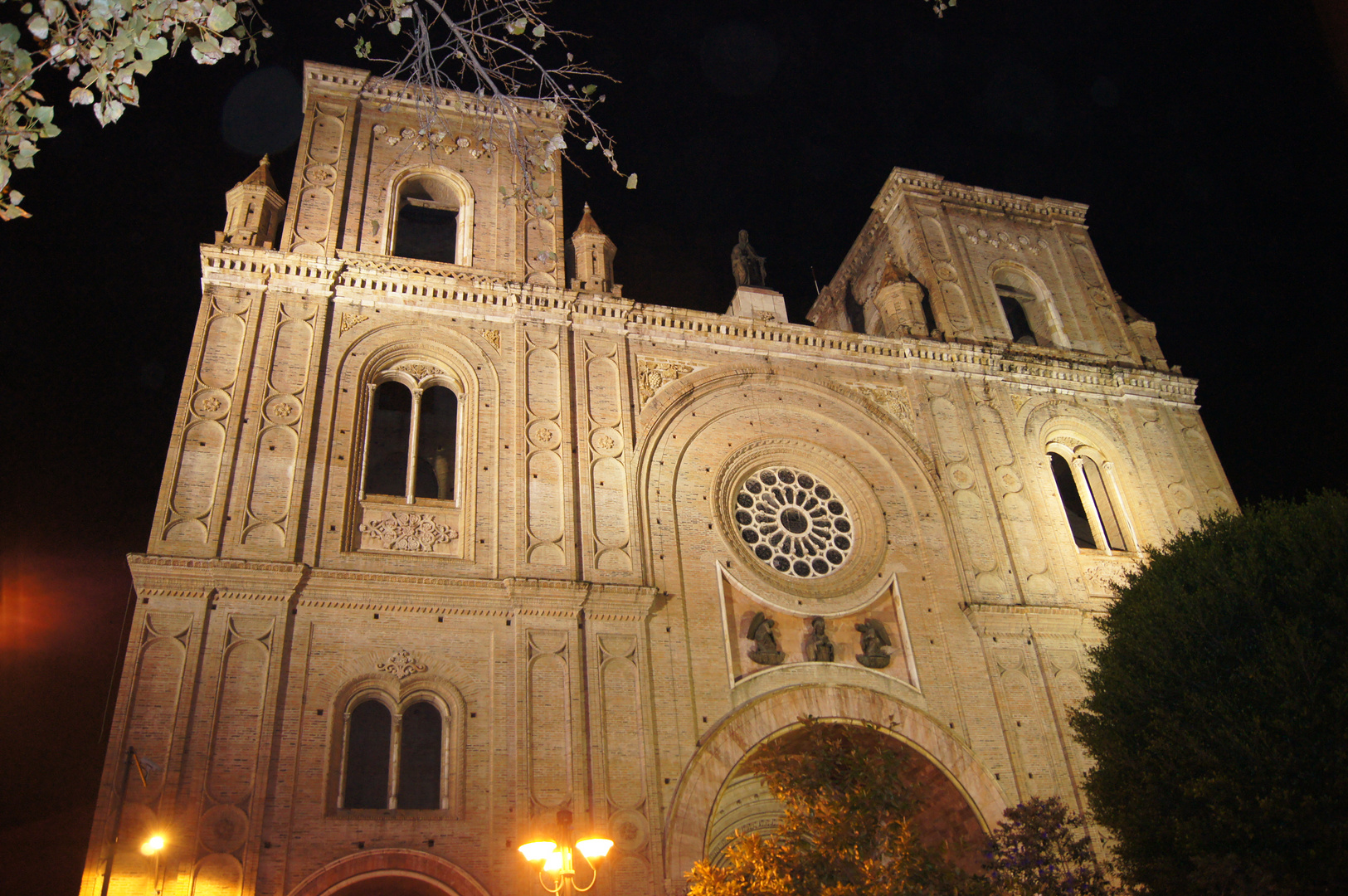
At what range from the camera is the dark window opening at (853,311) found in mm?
25927

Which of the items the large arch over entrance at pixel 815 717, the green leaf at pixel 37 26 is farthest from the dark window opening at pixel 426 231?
the green leaf at pixel 37 26

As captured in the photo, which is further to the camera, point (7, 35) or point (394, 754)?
point (394, 754)

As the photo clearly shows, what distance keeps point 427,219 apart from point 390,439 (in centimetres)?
555

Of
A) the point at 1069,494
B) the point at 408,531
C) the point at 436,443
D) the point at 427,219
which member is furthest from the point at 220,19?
the point at 1069,494

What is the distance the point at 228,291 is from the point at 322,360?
210cm

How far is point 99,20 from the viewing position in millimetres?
5203

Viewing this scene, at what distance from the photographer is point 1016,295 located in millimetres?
24250

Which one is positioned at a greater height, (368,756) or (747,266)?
(747,266)

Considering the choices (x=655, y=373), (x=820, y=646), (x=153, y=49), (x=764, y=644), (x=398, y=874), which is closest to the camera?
(x=153, y=49)

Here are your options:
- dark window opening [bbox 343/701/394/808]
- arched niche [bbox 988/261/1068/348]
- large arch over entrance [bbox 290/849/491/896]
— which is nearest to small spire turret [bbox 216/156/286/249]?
dark window opening [bbox 343/701/394/808]

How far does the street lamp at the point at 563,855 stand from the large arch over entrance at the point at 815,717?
1629 mm

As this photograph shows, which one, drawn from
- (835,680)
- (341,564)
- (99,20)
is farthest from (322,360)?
(99,20)

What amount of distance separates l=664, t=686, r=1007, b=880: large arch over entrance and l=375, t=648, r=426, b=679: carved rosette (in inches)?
162

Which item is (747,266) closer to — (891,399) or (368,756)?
(891,399)
